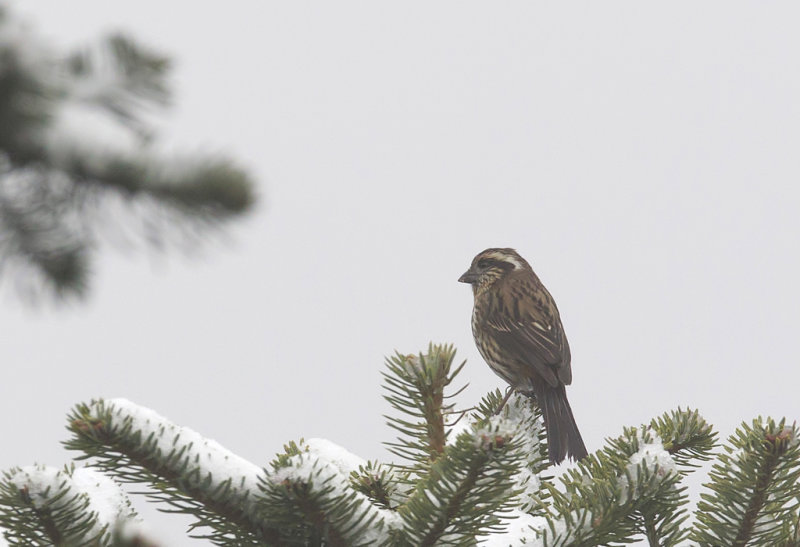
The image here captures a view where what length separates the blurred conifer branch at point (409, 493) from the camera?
7.83ft

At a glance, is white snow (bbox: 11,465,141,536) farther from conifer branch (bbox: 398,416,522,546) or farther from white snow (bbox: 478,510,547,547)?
white snow (bbox: 478,510,547,547)

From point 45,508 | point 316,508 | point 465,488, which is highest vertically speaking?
point 465,488

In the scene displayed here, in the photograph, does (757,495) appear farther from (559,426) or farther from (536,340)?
(536,340)

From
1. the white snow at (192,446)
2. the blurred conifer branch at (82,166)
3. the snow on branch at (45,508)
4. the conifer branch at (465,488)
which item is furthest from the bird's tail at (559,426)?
the blurred conifer branch at (82,166)

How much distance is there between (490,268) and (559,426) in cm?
372

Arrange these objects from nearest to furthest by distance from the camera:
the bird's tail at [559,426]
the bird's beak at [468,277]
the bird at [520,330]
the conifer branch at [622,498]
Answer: the conifer branch at [622,498], the bird's tail at [559,426], the bird at [520,330], the bird's beak at [468,277]

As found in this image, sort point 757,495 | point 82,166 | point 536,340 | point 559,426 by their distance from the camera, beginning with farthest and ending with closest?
point 536,340
point 559,426
point 757,495
point 82,166

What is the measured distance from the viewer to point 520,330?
24.6 ft

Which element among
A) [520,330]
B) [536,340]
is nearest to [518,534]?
[536,340]

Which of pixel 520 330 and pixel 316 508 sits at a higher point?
pixel 520 330

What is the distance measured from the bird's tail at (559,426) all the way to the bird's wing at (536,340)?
0.18m

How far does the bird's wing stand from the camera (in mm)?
6988

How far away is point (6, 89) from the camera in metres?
1.12

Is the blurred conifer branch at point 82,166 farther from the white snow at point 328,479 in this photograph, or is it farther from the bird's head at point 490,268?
the bird's head at point 490,268
